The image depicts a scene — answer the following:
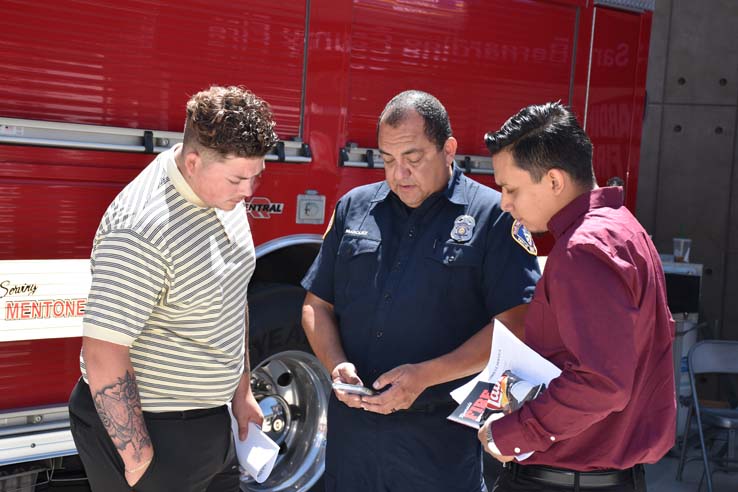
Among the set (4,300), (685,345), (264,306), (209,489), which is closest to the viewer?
(209,489)

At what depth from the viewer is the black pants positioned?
7.13ft

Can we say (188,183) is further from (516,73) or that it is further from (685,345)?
(685,345)

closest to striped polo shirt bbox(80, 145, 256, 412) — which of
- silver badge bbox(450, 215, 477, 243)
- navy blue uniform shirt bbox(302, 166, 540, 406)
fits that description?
navy blue uniform shirt bbox(302, 166, 540, 406)

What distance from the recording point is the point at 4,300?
297 centimetres

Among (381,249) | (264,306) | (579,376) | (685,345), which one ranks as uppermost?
(381,249)

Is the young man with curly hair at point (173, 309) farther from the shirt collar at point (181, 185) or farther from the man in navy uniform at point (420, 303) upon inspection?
the man in navy uniform at point (420, 303)

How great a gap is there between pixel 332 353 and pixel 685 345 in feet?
12.0

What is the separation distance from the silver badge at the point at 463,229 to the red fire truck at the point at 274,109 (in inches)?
54.4

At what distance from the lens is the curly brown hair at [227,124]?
81.5 inches

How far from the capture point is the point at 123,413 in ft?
6.71

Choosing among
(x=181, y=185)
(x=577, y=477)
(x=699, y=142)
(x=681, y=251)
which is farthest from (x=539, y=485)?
(x=699, y=142)

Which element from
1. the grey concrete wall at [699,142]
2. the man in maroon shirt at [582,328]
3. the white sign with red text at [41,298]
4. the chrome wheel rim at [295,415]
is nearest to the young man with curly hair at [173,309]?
the man in maroon shirt at [582,328]

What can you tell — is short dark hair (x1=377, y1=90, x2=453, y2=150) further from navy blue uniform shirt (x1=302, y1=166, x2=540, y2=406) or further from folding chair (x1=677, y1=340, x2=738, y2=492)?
folding chair (x1=677, y1=340, x2=738, y2=492)

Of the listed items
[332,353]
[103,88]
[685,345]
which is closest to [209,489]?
[332,353]
